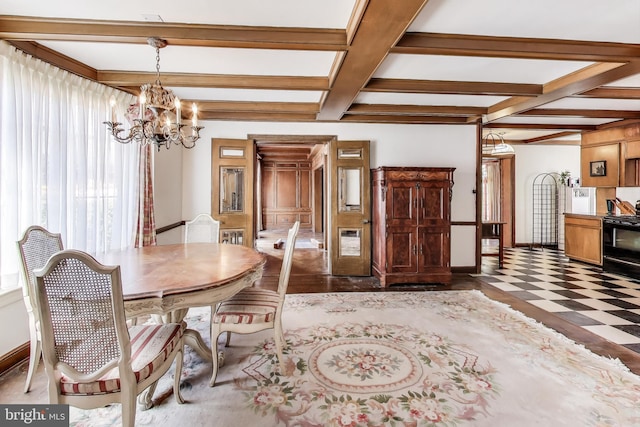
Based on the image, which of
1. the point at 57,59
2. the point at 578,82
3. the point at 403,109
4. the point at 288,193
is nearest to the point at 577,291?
the point at 578,82

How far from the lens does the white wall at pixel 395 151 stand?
465cm

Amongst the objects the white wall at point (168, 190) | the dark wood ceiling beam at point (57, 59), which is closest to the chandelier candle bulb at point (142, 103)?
the dark wood ceiling beam at point (57, 59)

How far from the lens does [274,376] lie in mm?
2141

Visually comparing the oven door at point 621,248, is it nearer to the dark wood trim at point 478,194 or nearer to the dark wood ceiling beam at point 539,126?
the dark wood ceiling beam at point 539,126

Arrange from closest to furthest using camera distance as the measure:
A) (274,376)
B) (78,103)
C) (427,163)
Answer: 1. (274,376)
2. (78,103)
3. (427,163)

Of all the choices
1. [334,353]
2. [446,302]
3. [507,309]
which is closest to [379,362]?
[334,353]

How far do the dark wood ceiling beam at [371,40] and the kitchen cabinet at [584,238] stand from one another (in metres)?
4.71

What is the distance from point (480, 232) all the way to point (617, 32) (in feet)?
10.0

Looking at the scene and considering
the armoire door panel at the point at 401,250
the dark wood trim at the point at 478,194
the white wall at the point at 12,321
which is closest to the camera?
the white wall at the point at 12,321

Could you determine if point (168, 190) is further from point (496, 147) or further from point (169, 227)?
point (496, 147)

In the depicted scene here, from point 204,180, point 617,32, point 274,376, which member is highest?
point 617,32

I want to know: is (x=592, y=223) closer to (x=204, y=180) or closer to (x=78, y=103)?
(x=204, y=180)

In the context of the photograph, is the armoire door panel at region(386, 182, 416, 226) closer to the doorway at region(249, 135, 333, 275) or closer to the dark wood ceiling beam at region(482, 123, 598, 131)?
the dark wood ceiling beam at region(482, 123, 598, 131)

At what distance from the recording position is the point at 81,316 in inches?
50.8
